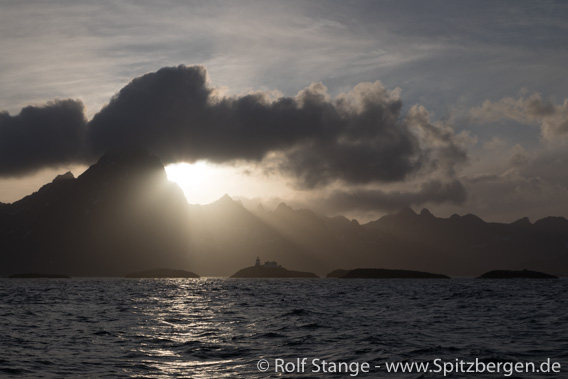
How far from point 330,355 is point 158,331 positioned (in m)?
19.5

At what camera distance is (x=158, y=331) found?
50.4 metres

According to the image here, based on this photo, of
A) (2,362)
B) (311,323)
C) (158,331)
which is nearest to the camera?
(2,362)

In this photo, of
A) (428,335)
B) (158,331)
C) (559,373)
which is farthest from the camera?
(158,331)

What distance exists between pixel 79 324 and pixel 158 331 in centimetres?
1026

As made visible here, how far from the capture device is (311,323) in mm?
55000

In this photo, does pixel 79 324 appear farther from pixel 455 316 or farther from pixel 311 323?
pixel 455 316

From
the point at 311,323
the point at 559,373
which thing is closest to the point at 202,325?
the point at 311,323

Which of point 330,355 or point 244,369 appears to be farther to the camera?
point 330,355

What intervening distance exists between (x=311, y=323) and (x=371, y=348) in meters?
15.9

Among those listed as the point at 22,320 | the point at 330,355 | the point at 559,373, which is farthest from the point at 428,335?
the point at 22,320

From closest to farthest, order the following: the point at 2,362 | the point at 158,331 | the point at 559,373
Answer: the point at 559,373, the point at 2,362, the point at 158,331

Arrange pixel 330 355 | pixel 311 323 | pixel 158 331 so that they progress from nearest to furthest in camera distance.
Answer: pixel 330 355, pixel 158 331, pixel 311 323

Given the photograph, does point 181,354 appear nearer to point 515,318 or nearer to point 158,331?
point 158,331

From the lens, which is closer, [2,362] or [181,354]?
[2,362]
